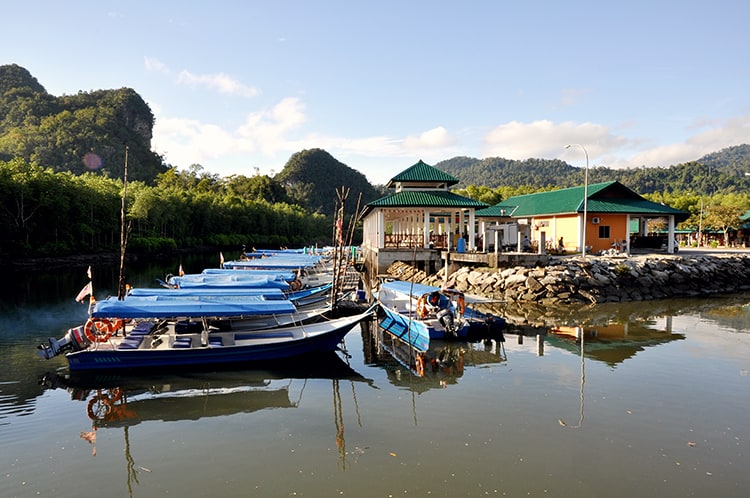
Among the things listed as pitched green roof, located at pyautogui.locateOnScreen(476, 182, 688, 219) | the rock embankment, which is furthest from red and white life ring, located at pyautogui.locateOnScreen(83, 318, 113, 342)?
pitched green roof, located at pyautogui.locateOnScreen(476, 182, 688, 219)

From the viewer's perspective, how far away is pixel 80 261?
5147 centimetres

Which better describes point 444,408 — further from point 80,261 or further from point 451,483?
point 80,261

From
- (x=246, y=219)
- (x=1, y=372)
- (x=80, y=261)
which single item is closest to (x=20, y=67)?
(x=246, y=219)

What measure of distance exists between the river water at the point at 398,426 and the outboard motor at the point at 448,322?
69 centimetres

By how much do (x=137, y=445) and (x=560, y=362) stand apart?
13075 millimetres

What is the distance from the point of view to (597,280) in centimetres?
2941

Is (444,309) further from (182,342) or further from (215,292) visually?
(182,342)

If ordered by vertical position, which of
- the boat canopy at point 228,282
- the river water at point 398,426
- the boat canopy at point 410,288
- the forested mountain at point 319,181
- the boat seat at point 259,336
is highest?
the forested mountain at point 319,181

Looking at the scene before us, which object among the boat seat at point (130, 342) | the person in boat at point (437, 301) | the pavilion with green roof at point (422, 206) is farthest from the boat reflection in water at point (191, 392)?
the pavilion with green roof at point (422, 206)

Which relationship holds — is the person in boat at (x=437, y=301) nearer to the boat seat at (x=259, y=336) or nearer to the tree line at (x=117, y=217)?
the boat seat at (x=259, y=336)

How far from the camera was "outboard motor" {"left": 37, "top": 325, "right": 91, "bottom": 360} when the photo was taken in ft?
47.1

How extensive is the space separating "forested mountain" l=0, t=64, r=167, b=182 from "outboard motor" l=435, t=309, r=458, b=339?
10676 centimetres

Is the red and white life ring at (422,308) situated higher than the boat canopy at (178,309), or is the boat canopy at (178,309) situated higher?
the boat canopy at (178,309)

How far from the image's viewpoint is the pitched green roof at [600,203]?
→ 1446 inches
